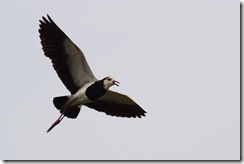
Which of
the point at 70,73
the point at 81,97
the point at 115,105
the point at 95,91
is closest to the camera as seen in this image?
the point at 95,91

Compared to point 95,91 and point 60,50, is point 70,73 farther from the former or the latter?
point 95,91

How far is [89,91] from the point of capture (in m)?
12.7

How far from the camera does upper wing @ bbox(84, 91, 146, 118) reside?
13.7 meters

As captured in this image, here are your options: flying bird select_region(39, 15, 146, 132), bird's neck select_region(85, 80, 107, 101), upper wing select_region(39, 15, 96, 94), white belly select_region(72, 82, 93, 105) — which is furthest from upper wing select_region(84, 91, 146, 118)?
upper wing select_region(39, 15, 96, 94)

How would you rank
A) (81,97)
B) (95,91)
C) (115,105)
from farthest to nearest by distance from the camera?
(115,105) → (81,97) → (95,91)

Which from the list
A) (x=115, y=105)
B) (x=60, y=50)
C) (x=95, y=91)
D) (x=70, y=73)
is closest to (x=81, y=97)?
(x=95, y=91)

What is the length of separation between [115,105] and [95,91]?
4.43 ft

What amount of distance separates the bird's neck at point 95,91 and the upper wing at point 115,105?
3.07 ft

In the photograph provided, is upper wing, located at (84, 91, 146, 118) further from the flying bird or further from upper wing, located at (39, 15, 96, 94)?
upper wing, located at (39, 15, 96, 94)

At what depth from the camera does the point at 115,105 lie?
45.3ft

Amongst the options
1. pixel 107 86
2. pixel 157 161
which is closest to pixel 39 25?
pixel 107 86

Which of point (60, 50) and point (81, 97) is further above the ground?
point (60, 50)

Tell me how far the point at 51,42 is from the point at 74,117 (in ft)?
6.32

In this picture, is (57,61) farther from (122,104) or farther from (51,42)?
(122,104)
